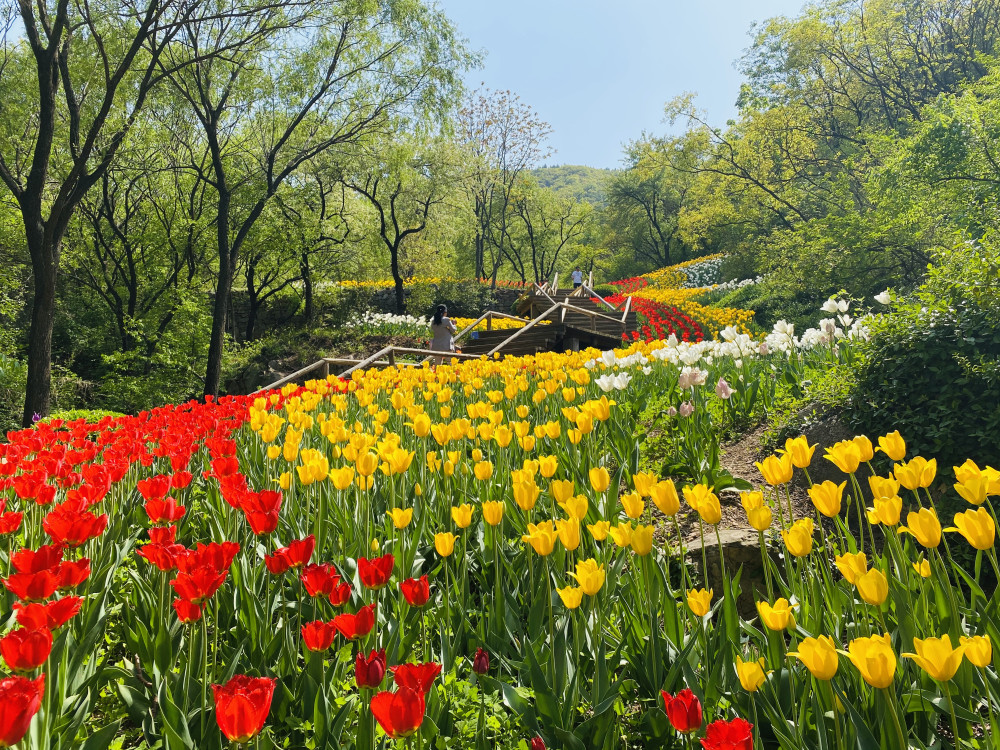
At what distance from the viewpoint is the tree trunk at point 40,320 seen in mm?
9859

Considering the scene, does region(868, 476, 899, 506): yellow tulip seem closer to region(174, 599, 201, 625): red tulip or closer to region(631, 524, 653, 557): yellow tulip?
region(631, 524, 653, 557): yellow tulip

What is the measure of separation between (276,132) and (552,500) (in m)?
18.3

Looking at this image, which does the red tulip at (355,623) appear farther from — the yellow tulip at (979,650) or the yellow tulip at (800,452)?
the yellow tulip at (800,452)

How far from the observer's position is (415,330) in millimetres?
21781

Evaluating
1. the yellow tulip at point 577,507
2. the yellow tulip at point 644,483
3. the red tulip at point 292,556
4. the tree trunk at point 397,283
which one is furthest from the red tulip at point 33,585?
the tree trunk at point 397,283

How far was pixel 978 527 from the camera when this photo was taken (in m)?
1.35

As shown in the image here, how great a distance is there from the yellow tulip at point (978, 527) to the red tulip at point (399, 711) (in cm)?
125

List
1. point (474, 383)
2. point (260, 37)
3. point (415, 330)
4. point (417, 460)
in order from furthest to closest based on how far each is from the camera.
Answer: point (415, 330) < point (260, 37) < point (474, 383) < point (417, 460)

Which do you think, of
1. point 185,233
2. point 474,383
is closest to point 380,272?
point 185,233

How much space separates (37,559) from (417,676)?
108 centimetres

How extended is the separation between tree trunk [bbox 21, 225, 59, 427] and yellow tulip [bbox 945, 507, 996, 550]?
12164 millimetres

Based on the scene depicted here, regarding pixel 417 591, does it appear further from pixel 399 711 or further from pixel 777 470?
pixel 777 470

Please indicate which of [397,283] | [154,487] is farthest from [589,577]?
[397,283]

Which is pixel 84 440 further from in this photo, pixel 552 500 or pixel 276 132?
pixel 276 132
